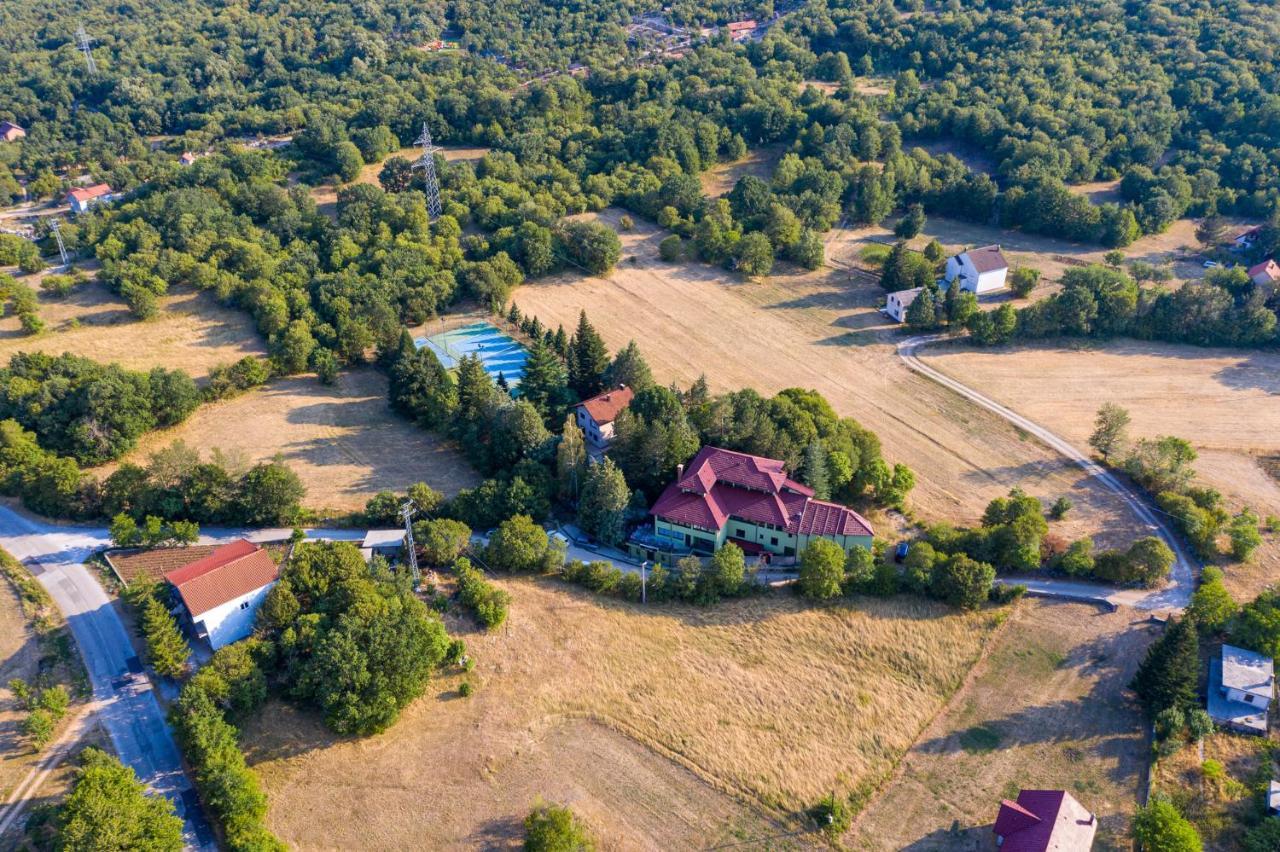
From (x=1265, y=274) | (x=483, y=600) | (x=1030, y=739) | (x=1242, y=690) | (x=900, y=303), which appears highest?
(x=1265, y=274)

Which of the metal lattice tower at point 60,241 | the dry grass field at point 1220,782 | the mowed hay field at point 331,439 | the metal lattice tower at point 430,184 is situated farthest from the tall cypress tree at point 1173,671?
the metal lattice tower at point 60,241

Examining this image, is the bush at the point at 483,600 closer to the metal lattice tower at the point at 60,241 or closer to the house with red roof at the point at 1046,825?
the house with red roof at the point at 1046,825

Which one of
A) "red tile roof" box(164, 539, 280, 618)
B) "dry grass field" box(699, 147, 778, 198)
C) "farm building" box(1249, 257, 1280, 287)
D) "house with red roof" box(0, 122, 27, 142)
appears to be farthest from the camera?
"house with red roof" box(0, 122, 27, 142)

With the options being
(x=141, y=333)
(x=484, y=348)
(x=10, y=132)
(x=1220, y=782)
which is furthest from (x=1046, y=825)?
(x=10, y=132)

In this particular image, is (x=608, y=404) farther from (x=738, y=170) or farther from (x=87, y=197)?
(x=87, y=197)

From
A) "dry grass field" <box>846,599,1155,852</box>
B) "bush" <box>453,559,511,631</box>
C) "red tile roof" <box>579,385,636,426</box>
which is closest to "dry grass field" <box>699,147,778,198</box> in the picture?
"red tile roof" <box>579,385,636,426</box>

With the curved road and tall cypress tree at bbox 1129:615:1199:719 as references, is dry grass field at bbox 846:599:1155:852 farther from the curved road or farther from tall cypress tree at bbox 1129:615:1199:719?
tall cypress tree at bbox 1129:615:1199:719
